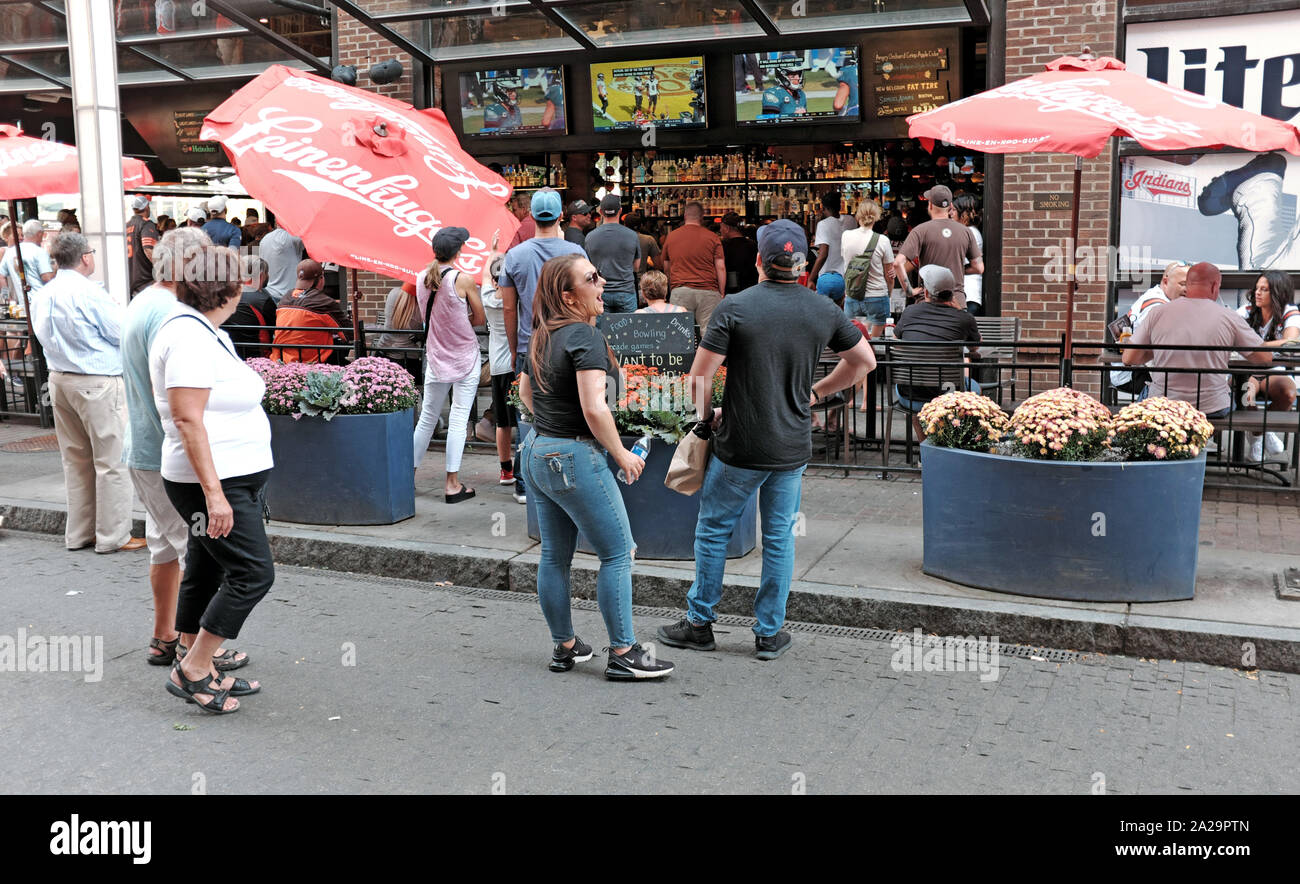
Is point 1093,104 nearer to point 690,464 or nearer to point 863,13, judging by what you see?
point 690,464

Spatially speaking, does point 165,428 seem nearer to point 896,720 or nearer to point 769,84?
point 896,720

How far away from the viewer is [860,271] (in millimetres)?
11031

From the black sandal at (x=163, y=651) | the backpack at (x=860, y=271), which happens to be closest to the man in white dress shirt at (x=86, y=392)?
the black sandal at (x=163, y=651)

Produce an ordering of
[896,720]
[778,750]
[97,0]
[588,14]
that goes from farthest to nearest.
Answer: [588,14]
[97,0]
[896,720]
[778,750]

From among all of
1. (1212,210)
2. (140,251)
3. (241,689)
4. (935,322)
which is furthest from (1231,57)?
(140,251)

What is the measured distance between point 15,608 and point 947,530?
4879 mm

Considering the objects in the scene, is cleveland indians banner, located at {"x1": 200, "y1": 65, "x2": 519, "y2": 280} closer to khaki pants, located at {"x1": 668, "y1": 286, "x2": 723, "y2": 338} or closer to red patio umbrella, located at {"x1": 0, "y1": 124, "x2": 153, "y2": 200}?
red patio umbrella, located at {"x1": 0, "y1": 124, "x2": 153, "y2": 200}

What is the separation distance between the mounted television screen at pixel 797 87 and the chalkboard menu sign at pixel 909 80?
26cm

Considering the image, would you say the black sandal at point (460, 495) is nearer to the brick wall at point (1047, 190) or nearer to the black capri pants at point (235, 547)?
the black capri pants at point (235, 547)

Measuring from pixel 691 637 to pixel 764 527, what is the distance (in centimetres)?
64

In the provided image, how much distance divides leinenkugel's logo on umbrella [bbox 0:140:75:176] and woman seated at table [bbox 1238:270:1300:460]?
9780 millimetres

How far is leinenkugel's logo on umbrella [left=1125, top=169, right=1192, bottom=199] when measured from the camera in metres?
11.1
